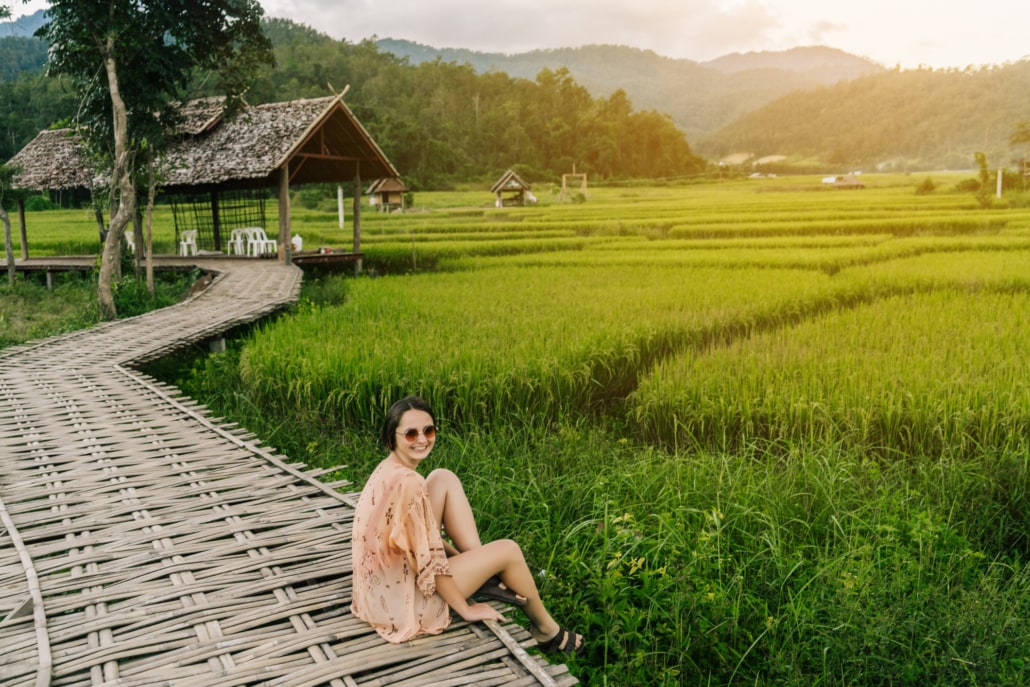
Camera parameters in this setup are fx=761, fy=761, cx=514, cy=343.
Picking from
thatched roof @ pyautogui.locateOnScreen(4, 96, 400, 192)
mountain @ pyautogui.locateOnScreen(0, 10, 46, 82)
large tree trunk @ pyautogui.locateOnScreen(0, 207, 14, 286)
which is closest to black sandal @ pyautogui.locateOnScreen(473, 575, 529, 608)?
thatched roof @ pyautogui.locateOnScreen(4, 96, 400, 192)

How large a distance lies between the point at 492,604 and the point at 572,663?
0.39 m

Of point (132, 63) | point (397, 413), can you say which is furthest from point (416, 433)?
point (132, 63)

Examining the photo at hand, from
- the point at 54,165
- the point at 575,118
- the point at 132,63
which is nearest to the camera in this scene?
the point at 132,63

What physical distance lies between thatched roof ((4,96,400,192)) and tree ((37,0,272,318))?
2.82ft

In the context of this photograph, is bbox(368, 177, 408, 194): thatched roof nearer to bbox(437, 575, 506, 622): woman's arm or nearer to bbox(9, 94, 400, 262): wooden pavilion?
bbox(9, 94, 400, 262): wooden pavilion

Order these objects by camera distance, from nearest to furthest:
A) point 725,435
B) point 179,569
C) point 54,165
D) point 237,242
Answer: point 179,569, point 725,435, point 54,165, point 237,242

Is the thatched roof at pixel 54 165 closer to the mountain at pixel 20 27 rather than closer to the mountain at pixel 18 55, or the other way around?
the mountain at pixel 20 27

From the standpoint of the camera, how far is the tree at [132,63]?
845 centimetres

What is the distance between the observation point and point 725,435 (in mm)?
4363

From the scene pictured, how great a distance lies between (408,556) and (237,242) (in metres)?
12.3

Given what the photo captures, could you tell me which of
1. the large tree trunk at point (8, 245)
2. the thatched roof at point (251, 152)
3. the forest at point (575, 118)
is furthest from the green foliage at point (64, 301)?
the forest at point (575, 118)

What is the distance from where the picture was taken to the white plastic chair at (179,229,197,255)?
13.8 m

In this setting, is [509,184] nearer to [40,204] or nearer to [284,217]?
[284,217]

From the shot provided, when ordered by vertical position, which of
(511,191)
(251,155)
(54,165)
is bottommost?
(511,191)
